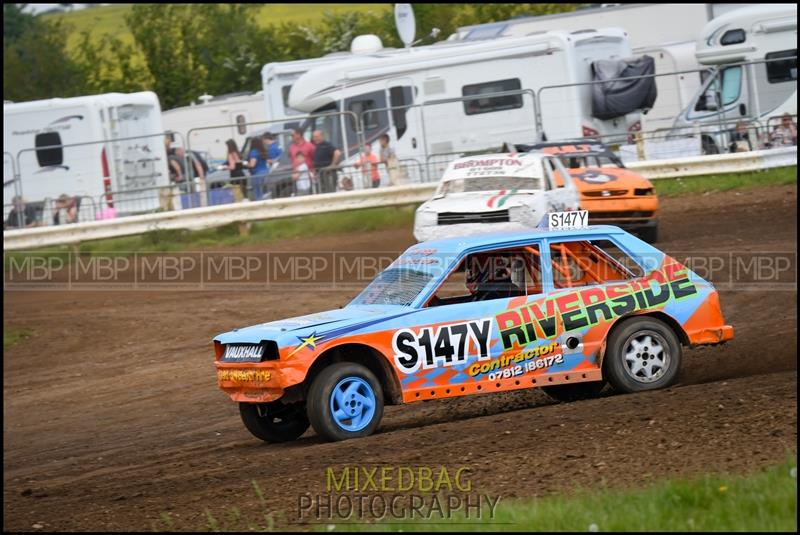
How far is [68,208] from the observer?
22.7 metres

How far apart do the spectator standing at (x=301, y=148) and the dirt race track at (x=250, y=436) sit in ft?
20.8

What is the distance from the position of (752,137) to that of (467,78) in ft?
18.2

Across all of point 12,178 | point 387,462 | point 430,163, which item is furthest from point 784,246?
point 12,178

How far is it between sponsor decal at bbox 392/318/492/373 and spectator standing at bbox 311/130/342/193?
1355 centimetres

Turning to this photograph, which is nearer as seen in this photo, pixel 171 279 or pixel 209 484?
pixel 209 484

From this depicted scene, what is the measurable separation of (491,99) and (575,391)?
13.7 meters

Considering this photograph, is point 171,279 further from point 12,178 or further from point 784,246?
point 784,246

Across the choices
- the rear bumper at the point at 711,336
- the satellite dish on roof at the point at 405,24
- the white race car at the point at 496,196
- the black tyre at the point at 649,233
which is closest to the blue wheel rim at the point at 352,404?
the rear bumper at the point at 711,336

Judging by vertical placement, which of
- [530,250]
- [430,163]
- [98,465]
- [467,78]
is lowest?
[98,465]

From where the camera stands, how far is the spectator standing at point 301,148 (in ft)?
72.0

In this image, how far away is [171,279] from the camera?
18609 mm

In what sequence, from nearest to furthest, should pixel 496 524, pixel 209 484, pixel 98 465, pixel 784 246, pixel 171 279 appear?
1. pixel 496 524
2. pixel 209 484
3. pixel 98 465
4. pixel 784 246
5. pixel 171 279

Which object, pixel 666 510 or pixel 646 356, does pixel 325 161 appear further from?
pixel 666 510

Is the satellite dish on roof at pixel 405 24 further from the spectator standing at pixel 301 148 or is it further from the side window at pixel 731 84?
the side window at pixel 731 84
